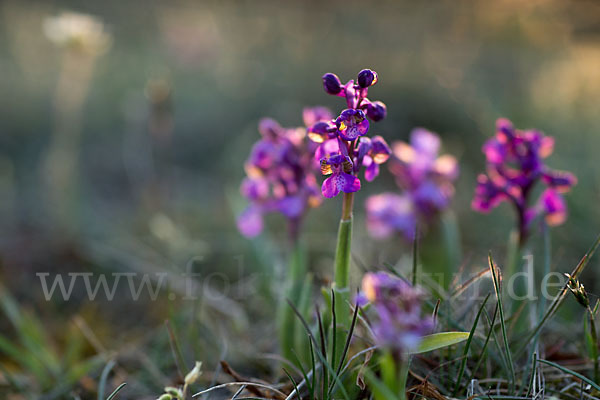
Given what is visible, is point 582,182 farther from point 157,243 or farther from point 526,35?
point 157,243

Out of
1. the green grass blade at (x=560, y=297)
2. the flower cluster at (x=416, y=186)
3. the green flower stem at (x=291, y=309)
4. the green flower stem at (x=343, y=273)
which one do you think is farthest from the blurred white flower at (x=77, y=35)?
the green grass blade at (x=560, y=297)

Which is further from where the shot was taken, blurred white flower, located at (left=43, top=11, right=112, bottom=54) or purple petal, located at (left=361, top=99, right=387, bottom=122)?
blurred white flower, located at (left=43, top=11, right=112, bottom=54)

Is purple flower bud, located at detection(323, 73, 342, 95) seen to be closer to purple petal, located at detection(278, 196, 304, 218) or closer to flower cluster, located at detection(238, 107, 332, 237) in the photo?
flower cluster, located at detection(238, 107, 332, 237)

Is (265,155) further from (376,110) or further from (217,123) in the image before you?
(217,123)

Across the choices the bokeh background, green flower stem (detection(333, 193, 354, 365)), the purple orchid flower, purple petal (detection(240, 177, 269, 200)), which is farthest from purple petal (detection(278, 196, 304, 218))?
the purple orchid flower

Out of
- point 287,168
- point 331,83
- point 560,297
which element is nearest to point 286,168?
point 287,168

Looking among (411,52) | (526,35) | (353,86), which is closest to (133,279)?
(353,86)

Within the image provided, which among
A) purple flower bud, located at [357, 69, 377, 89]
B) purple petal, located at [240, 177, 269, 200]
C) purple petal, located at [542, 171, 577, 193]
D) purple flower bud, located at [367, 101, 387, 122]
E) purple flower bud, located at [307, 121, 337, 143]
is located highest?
purple flower bud, located at [357, 69, 377, 89]
